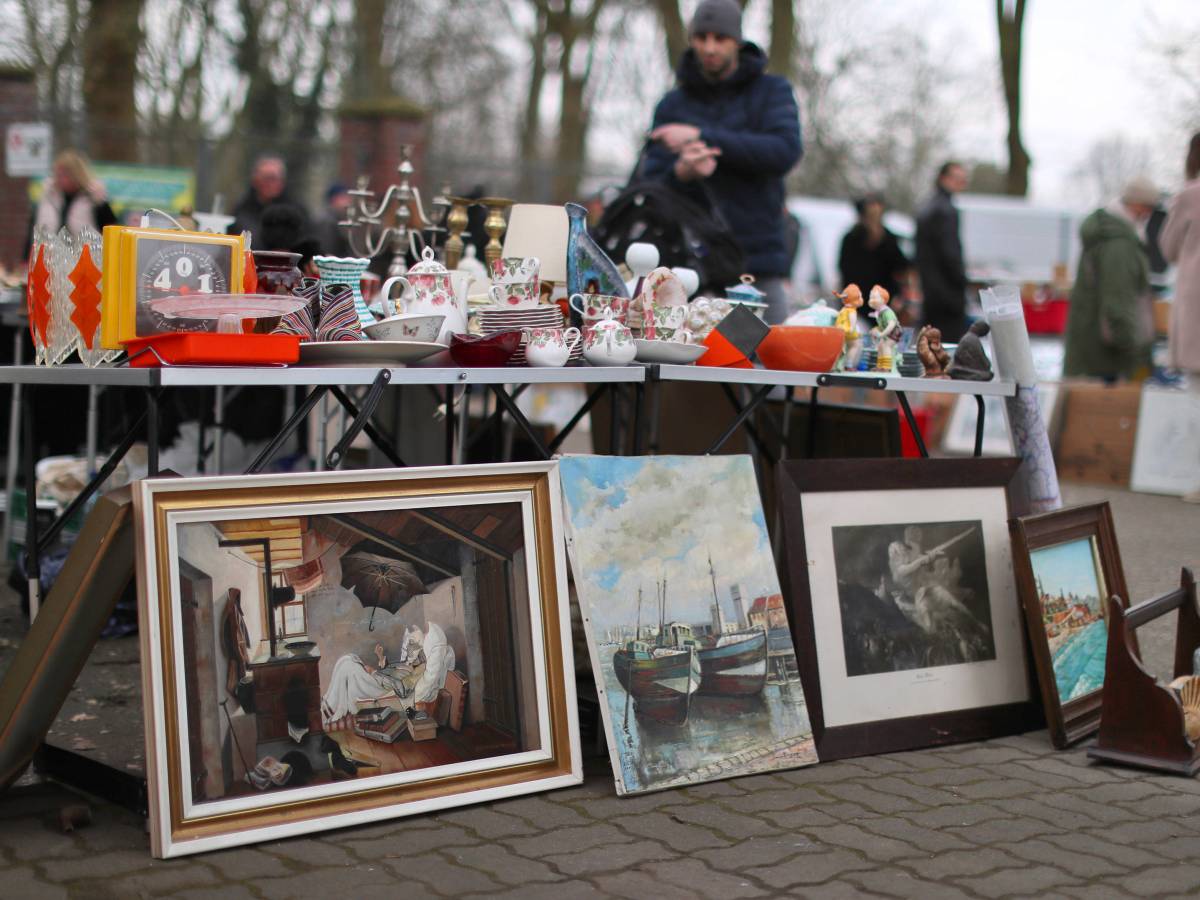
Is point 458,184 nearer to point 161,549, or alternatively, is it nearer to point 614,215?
point 614,215

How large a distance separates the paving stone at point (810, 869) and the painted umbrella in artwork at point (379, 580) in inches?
35.0

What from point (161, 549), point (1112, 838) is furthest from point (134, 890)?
point (1112, 838)

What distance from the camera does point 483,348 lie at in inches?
120

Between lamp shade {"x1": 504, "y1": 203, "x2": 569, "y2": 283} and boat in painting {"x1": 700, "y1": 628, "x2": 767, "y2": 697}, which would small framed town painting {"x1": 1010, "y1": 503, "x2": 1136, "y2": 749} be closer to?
boat in painting {"x1": 700, "y1": 628, "x2": 767, "y2": 697}

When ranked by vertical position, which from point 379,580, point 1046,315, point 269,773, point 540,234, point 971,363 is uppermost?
point 1046,315

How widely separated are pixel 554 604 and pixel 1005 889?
107 cm

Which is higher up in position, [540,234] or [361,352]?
[540,234]

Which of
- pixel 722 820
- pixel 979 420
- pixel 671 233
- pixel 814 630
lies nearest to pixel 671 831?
pixel 722 820

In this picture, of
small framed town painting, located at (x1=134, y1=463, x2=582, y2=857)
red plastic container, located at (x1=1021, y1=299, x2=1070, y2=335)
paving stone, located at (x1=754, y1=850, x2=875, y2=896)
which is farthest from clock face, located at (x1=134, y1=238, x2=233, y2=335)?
red plastic container, located at (x1=1021, y1=299, x2=1070, y2=335)

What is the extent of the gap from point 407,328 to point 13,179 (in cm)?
1270

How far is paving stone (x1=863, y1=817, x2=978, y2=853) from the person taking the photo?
2.68m

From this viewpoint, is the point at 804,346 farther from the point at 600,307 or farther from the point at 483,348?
the point at 483,348

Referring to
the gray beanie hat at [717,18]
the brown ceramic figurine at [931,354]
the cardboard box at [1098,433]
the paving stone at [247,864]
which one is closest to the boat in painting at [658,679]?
the paving stone at [247,864]

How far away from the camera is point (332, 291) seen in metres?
3.07
